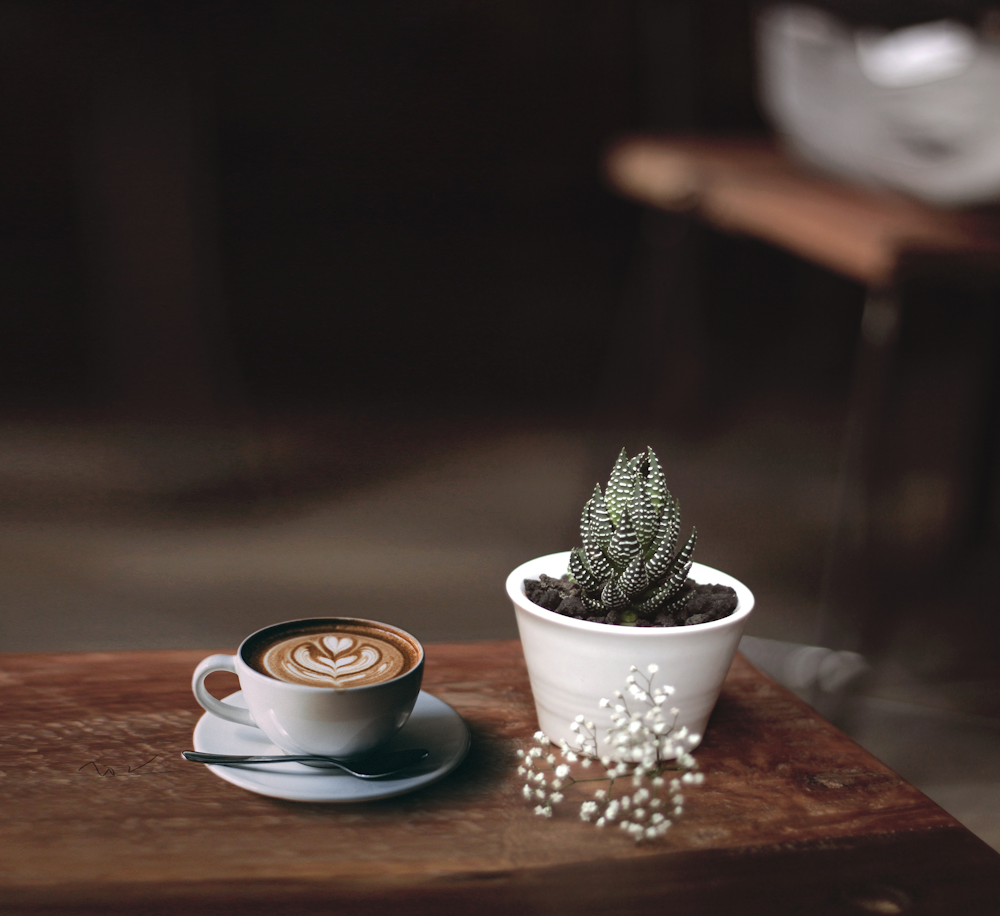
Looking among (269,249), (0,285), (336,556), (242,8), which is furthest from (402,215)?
(336,556)

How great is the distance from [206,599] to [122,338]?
128 centimetres

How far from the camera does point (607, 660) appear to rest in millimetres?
704

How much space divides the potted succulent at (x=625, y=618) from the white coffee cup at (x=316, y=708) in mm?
97

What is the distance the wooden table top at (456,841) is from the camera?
1.92 ft

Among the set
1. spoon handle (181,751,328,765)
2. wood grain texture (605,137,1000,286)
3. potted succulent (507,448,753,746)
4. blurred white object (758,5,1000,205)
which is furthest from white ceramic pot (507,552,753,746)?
blurred white object (758,5,1000,205)

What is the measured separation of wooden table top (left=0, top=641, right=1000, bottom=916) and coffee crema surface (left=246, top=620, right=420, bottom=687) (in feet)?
0.26

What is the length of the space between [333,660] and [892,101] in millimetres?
1314

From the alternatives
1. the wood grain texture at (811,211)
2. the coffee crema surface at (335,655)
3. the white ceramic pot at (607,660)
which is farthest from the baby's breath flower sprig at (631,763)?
the wood grain texture at (811,211)

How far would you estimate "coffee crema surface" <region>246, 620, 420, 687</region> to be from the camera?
0.71 meters

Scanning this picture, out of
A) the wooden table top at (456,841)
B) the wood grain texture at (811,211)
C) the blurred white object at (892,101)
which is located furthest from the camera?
the blurred white object at (892,101)

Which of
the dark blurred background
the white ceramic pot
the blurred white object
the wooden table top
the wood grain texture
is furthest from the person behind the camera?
the dark blurred background

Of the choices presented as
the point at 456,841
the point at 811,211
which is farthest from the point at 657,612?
the point at 811,211

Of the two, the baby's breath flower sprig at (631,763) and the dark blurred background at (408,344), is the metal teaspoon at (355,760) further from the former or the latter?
the dark blurred background at (408,344)

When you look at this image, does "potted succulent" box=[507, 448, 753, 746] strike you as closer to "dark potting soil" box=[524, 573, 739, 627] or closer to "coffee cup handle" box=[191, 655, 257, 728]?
"dark potting soil" box=[524, 573, 739, 627]
